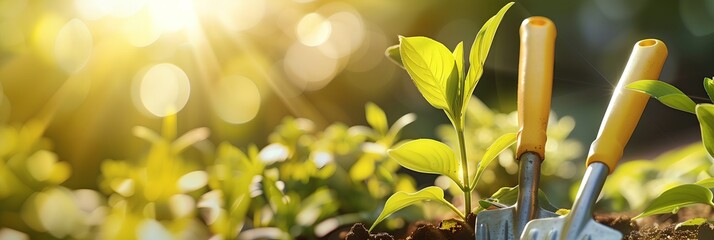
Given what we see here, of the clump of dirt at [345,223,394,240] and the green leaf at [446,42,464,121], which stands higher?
the green leaf at [446,42,464,121]

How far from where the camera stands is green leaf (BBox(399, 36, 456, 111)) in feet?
1.61

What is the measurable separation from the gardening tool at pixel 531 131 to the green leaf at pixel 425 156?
0.04m

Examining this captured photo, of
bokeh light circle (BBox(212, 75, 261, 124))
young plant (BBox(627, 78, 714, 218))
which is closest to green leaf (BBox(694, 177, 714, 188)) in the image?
young plant (BBox(627, 78, 714, 218))

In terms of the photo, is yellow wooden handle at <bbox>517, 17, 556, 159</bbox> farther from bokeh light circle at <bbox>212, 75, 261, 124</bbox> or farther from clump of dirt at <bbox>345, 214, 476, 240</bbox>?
bokeh light circle at <bbox>212, 75, 261, 124</bbox>

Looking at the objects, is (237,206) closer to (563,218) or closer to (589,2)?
(563,218)

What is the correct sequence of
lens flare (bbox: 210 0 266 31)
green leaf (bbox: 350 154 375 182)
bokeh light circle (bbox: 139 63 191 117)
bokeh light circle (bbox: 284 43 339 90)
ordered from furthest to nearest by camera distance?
bokeh light circle (bbox: 284 43 339 90) < lens flare (bbox: 210 0 266 31) < bokeh light circle (bbox: 139 63 191 117) < green leaf (bbox: 350 154 375 182)

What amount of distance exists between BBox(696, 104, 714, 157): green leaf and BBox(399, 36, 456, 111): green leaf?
0.16 m

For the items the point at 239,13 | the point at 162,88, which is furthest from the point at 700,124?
the point at 239,13

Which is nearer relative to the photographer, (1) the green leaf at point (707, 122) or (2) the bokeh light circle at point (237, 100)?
(1) the green leaf at point (707, 122)

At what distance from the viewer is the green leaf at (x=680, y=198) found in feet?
1.51

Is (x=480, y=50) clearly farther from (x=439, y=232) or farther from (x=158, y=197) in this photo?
(x=158, y=197)

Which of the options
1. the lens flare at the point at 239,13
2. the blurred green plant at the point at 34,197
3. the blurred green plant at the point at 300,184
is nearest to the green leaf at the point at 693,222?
the blurred green plant at the point at 300,184

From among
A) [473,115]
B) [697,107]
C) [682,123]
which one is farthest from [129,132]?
[682,123]

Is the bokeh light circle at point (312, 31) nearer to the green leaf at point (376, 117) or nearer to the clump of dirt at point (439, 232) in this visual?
the green leaf at point (376, 117)
